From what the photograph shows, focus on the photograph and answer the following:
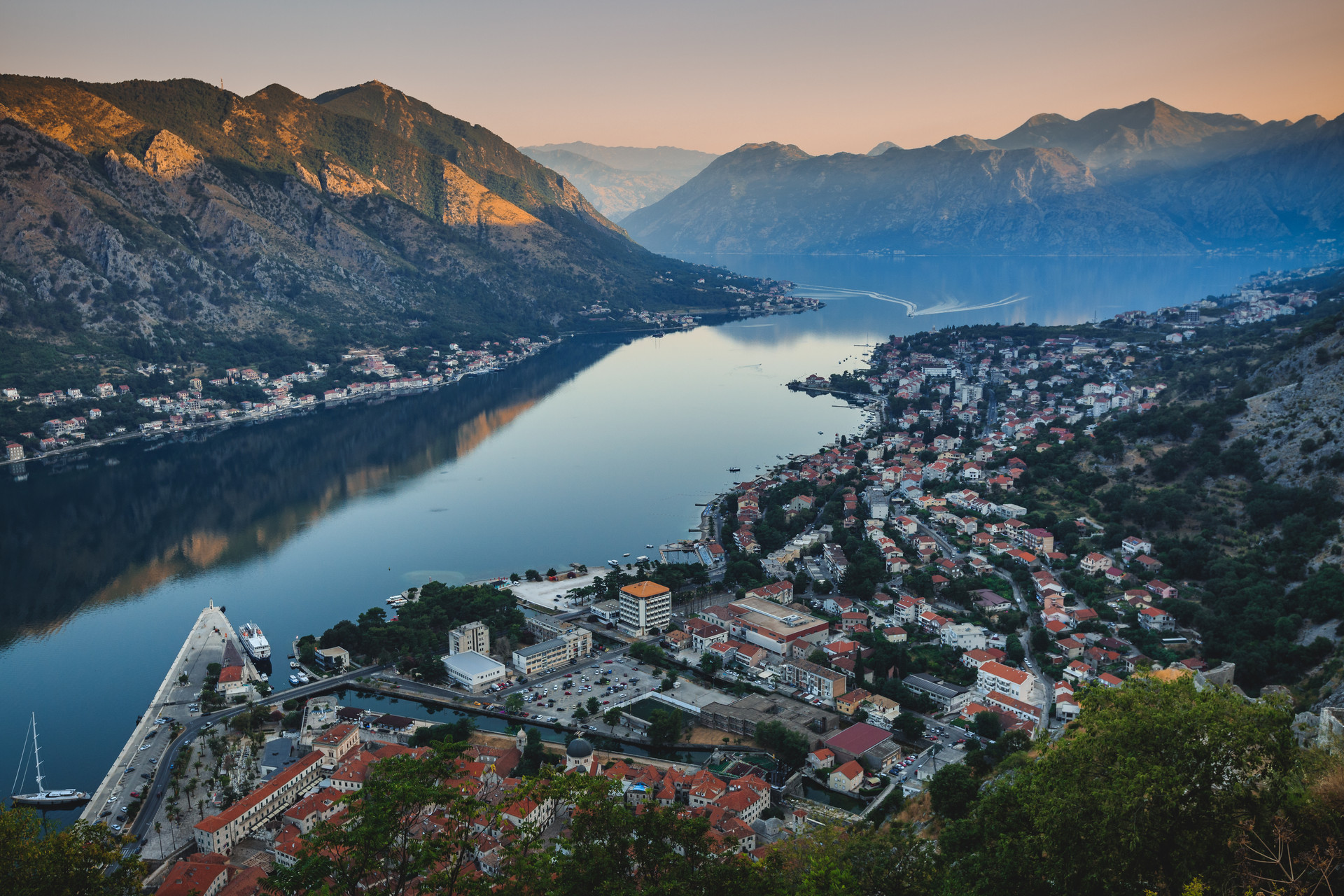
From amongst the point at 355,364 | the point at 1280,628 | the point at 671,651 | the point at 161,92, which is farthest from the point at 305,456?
the point at 161,92

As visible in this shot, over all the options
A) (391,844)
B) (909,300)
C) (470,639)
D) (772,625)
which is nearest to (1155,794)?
(391,844)

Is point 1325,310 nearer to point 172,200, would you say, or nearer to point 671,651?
point 671,651

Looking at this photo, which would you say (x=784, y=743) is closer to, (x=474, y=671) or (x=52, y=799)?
(x=474, y=671)

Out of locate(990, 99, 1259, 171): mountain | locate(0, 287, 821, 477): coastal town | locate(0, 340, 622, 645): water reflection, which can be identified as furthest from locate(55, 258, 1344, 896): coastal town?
locate(990, 99, 1259, 171): mountain

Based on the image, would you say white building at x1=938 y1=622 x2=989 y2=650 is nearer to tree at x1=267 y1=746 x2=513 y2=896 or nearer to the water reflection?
tree at x1=267 y1=746 x2=513 y2=896

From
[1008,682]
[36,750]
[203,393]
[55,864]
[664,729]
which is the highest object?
[55,864]

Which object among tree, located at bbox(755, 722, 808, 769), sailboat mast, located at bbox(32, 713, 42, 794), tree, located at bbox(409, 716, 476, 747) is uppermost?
tree, located at bbox(755, 722, 808, 769)
